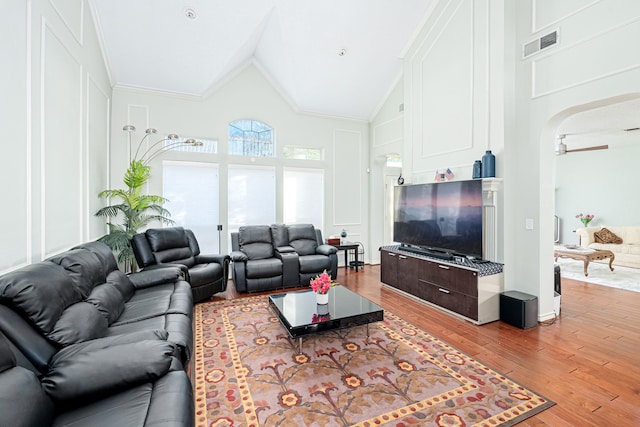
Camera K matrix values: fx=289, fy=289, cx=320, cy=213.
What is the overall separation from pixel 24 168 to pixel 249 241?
125 inches

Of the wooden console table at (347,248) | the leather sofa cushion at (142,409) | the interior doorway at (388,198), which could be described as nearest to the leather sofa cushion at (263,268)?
the wooden console table at (347,248)

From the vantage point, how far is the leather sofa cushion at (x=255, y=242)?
4.96 metres

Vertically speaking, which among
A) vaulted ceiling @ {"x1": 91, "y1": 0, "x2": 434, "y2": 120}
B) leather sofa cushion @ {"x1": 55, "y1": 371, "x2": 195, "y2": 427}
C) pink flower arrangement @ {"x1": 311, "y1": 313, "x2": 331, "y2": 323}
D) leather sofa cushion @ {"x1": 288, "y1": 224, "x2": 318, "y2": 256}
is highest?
vaulted ceiling @ {"x1": 91, "y1": 0, "x2": 434, "y2": 120}

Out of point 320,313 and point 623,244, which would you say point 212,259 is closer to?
point 320,313

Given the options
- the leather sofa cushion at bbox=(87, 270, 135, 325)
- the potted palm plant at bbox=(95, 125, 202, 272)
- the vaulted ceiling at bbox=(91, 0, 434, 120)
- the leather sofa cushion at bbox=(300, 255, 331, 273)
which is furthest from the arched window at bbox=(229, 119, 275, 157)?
the leather sofa cushion at bbox=(87, 270, 135, 325)

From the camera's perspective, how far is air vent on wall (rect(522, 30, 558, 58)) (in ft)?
10.3

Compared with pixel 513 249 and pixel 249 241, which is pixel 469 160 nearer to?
pixel 513 249

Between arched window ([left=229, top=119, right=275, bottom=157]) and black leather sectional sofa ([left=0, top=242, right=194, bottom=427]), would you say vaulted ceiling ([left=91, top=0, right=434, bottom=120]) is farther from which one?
black leather sectional sofa ([left=0, top=242, right=194, bottom=427])

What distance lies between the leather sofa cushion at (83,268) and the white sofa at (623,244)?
8.99 meters

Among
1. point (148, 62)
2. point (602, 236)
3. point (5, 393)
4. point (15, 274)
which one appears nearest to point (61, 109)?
point (15, 274)

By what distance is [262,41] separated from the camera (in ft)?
16.4

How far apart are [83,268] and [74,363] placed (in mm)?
Result: 1152

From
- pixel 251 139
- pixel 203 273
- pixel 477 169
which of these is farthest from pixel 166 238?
pixel 477 169

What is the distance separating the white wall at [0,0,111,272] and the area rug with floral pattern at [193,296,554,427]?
166 cm
